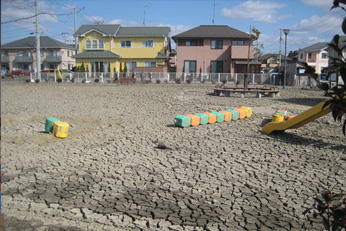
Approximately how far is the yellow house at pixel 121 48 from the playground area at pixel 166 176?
33561 mm

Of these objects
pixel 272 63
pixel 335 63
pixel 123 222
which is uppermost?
pixel 272 63

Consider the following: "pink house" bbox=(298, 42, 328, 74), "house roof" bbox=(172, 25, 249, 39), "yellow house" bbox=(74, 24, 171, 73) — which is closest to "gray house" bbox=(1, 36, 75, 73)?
"yellow house" bbox=(74, 24, 171, 73)

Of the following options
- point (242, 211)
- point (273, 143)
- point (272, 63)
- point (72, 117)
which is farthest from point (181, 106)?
point (272, 63)

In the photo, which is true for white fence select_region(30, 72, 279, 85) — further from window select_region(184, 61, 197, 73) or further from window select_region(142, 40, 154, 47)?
window select_region(142, 40, 154, 47)

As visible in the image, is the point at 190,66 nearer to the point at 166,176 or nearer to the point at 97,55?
the point at 97,55

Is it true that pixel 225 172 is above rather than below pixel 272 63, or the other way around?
below

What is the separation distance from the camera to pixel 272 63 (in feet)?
263

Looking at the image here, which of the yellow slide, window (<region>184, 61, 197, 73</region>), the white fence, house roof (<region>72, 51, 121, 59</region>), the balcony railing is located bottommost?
the yellow slide

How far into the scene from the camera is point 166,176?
204 inches

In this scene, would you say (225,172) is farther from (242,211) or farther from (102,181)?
(102,181)

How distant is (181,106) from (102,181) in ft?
28.0

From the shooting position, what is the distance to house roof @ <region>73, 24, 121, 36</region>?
4211 cm

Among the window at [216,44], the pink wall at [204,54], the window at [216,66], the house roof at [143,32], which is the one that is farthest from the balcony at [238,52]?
the house roof at [143,32]

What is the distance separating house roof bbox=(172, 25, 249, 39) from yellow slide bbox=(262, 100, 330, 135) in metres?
32.5
